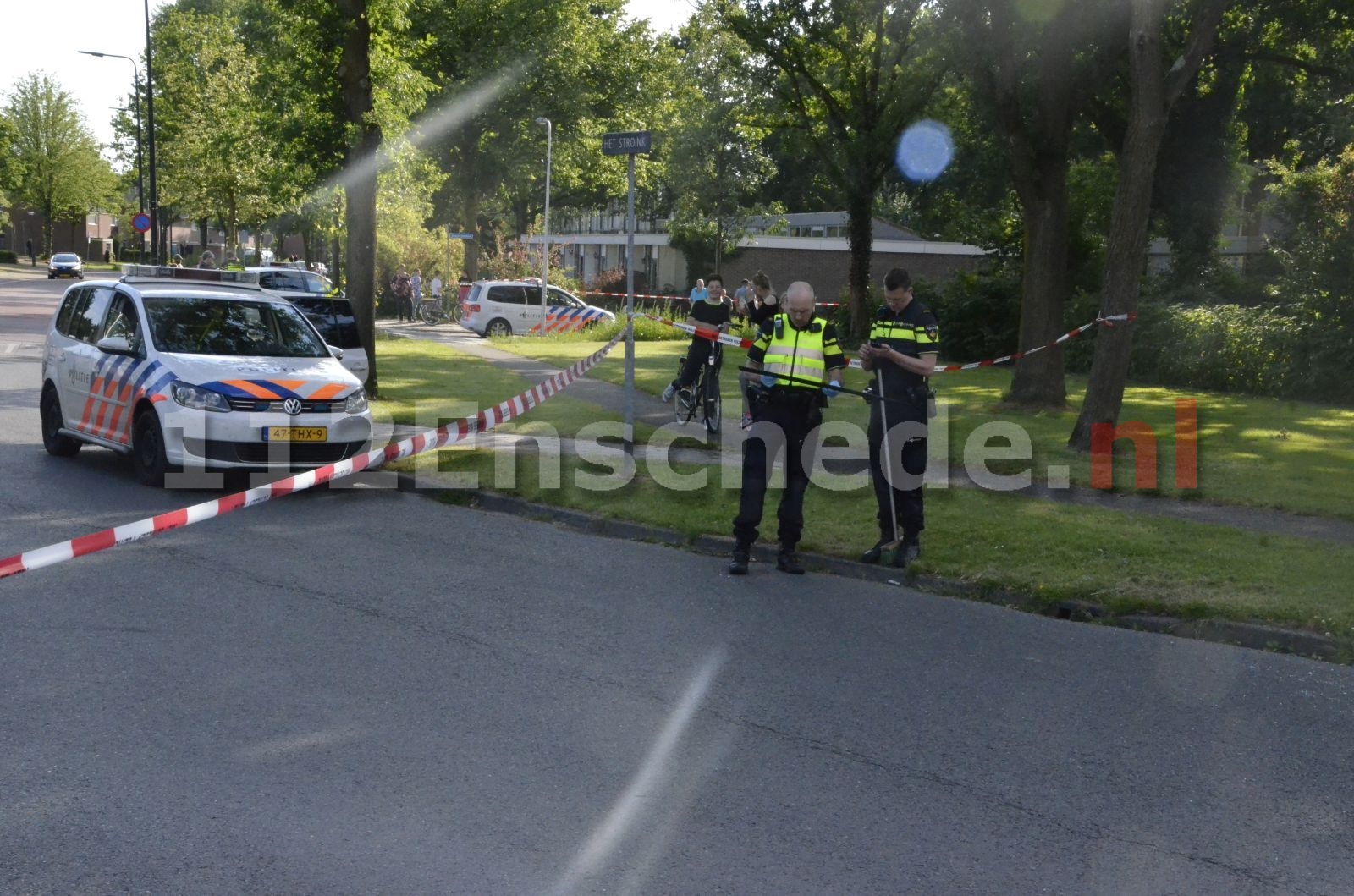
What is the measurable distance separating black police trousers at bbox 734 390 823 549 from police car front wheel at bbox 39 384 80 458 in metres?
7.30

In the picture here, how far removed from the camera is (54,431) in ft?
43.7

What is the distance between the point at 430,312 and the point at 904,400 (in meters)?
39.4

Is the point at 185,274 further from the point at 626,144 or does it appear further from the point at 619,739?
the point at 619,739

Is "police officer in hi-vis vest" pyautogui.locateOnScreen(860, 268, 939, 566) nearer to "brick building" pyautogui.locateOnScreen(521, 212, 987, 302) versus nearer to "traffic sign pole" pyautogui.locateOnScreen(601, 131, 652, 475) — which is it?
"traffic sign pole" pyautogui.locateOnScreen(601, 131, 652, 475)

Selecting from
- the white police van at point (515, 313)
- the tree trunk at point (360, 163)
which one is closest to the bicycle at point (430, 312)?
the white police van at point (515, 313)

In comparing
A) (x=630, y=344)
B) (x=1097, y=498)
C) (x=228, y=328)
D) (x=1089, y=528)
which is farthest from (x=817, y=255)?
(x=1089, y=528)

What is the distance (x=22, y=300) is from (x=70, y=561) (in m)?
42.8

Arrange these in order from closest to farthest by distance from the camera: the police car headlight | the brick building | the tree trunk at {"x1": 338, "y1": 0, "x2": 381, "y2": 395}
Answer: the police car headlight → the tree trunk at {"x1": 338, "y1": 0, "x2": 381, "y2": 395} → the brick building

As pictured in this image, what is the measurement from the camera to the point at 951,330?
33.0m

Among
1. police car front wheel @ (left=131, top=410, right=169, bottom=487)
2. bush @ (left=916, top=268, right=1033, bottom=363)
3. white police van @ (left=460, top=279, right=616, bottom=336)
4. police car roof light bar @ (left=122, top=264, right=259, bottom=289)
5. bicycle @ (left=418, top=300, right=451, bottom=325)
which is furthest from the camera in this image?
bicycle @ (left=418, top=300, right=451, bottom=325)

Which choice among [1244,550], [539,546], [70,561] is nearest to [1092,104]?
[1244,550]

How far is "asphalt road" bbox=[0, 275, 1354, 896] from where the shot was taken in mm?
4441

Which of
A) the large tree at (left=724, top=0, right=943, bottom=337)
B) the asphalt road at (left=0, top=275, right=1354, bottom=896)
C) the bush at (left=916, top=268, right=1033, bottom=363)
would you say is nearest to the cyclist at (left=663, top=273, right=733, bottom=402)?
the asphalt road at (left=0, top=275, right=1354, bottom=896)

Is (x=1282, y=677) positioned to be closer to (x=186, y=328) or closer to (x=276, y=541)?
(x=276, y=541)
